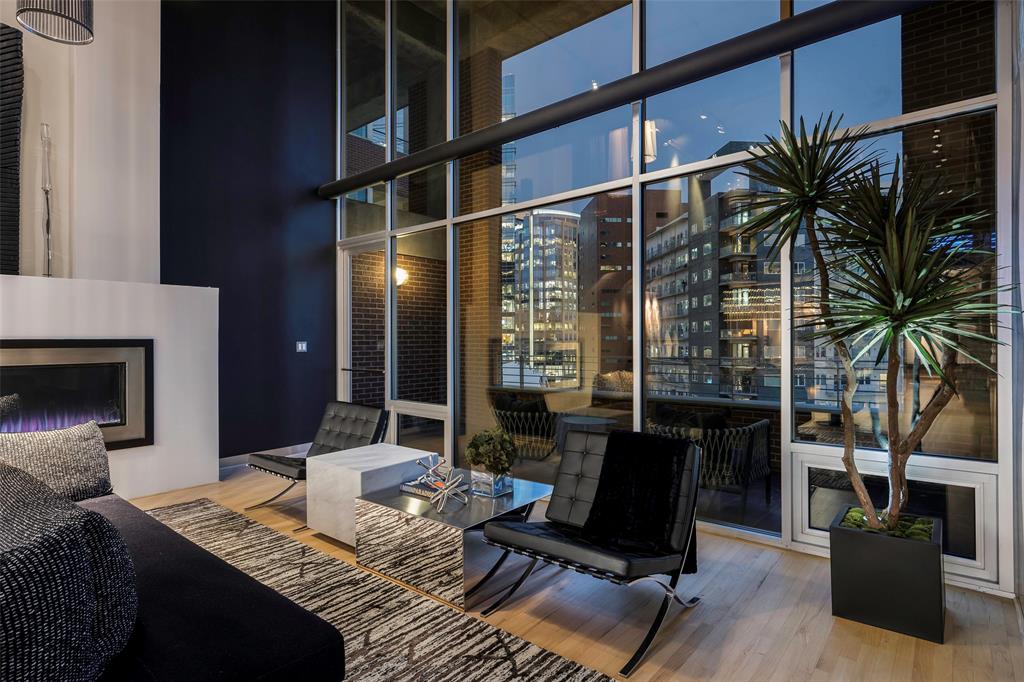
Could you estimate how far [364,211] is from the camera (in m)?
6.47

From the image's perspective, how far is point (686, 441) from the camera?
9.75 feet

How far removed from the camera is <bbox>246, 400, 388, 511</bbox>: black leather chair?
4.23 metres

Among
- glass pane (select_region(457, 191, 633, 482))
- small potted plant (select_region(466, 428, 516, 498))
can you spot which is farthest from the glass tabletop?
glass pane (select_region(457, 191, 633, 482))

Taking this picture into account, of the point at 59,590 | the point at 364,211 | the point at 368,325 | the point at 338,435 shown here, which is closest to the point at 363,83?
the point at 364,211

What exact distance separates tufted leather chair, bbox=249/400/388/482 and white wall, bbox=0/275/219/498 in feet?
3.01

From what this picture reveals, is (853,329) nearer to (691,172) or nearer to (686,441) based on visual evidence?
(686,441)

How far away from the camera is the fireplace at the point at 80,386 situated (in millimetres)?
4129

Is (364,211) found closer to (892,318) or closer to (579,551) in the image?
(579,551)

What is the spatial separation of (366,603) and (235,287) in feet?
13.6

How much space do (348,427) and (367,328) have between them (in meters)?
2.09

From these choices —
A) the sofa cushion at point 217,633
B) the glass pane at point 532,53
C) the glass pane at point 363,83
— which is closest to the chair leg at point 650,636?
the sofa cushion at point 217,633

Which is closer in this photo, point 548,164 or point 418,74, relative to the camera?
point 548,164

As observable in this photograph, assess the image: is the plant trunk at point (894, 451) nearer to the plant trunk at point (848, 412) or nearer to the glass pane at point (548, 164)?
the plant trunk at point (848, 412)

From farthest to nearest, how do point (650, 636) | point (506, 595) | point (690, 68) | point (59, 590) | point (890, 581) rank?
point (690, 68), point (506, 595), point (890, 581), point (650, 636), point (59, 590)
